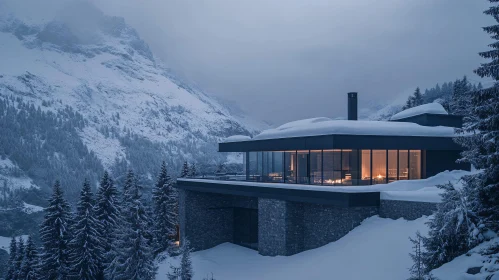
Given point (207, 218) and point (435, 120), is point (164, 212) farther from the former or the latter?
point (435, 120)

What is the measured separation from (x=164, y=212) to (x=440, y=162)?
2532 centimetres

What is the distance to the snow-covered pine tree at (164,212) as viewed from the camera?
123ft

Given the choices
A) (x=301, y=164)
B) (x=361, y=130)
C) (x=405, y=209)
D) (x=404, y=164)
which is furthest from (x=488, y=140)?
(x=301, y=164)

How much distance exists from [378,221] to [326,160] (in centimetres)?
502

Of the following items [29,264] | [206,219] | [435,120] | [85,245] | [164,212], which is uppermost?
[435,120]

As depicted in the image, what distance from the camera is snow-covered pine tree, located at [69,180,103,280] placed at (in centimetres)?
2902

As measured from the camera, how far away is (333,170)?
21922 millimetres

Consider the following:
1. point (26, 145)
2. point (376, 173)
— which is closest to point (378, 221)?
point (376, 173)

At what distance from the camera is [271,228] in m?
23.1

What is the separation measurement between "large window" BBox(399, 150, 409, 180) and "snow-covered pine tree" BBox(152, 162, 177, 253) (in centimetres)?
2277

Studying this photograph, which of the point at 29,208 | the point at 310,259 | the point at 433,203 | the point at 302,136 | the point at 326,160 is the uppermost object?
the point at 302,136

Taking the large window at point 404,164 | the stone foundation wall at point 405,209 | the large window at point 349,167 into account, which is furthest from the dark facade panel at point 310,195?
the large window at point 404,164

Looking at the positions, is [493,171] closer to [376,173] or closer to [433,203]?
[433,203]

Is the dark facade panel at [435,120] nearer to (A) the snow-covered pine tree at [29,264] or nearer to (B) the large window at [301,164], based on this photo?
(B) the large window at [301,164]
